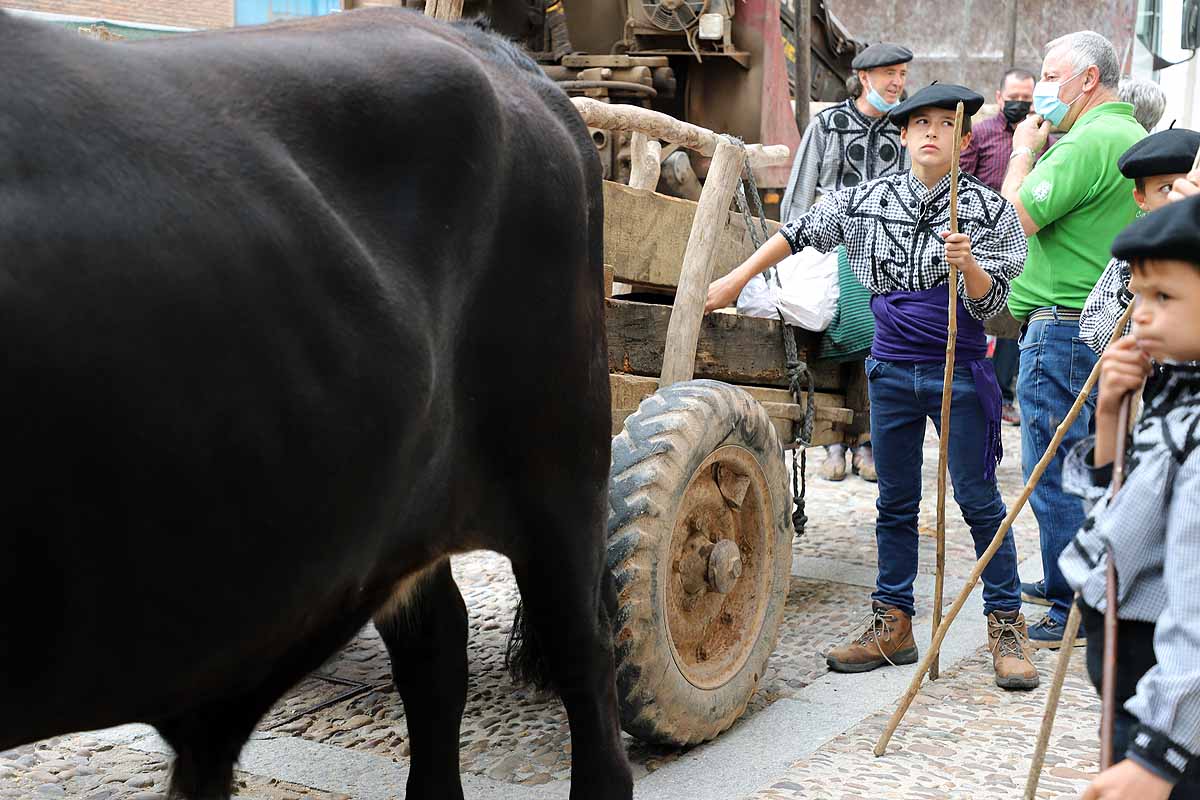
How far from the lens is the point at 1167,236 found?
173 centimetres

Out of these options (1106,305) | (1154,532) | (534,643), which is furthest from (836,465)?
(1154,532)

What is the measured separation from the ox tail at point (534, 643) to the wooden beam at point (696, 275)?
89 cm

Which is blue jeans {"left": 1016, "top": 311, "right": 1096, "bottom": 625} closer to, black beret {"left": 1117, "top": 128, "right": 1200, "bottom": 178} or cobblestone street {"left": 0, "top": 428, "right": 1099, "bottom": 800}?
cobblestone street {"left": 0, "top": 428, "right": 1099, "bottom": 800}

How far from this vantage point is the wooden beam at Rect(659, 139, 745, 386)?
3.79m

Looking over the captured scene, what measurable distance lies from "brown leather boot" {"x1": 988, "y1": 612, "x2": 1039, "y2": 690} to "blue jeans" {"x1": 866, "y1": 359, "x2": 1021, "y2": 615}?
5 cm

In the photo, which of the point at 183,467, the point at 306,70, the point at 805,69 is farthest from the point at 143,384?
the point at 805,69

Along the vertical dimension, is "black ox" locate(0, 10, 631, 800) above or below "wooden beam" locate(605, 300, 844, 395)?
above

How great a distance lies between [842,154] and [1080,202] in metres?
1.98

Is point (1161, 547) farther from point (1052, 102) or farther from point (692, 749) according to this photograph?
point (1052, 102)

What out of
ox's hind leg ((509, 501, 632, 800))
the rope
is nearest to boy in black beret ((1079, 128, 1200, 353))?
the rope

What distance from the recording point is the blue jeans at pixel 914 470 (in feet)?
13.7

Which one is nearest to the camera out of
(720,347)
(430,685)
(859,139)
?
(430,685)

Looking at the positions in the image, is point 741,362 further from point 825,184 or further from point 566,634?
point 825,184

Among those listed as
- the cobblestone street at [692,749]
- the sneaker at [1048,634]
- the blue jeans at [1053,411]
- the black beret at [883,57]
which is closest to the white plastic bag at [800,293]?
the blue jeans at [1053,411]
